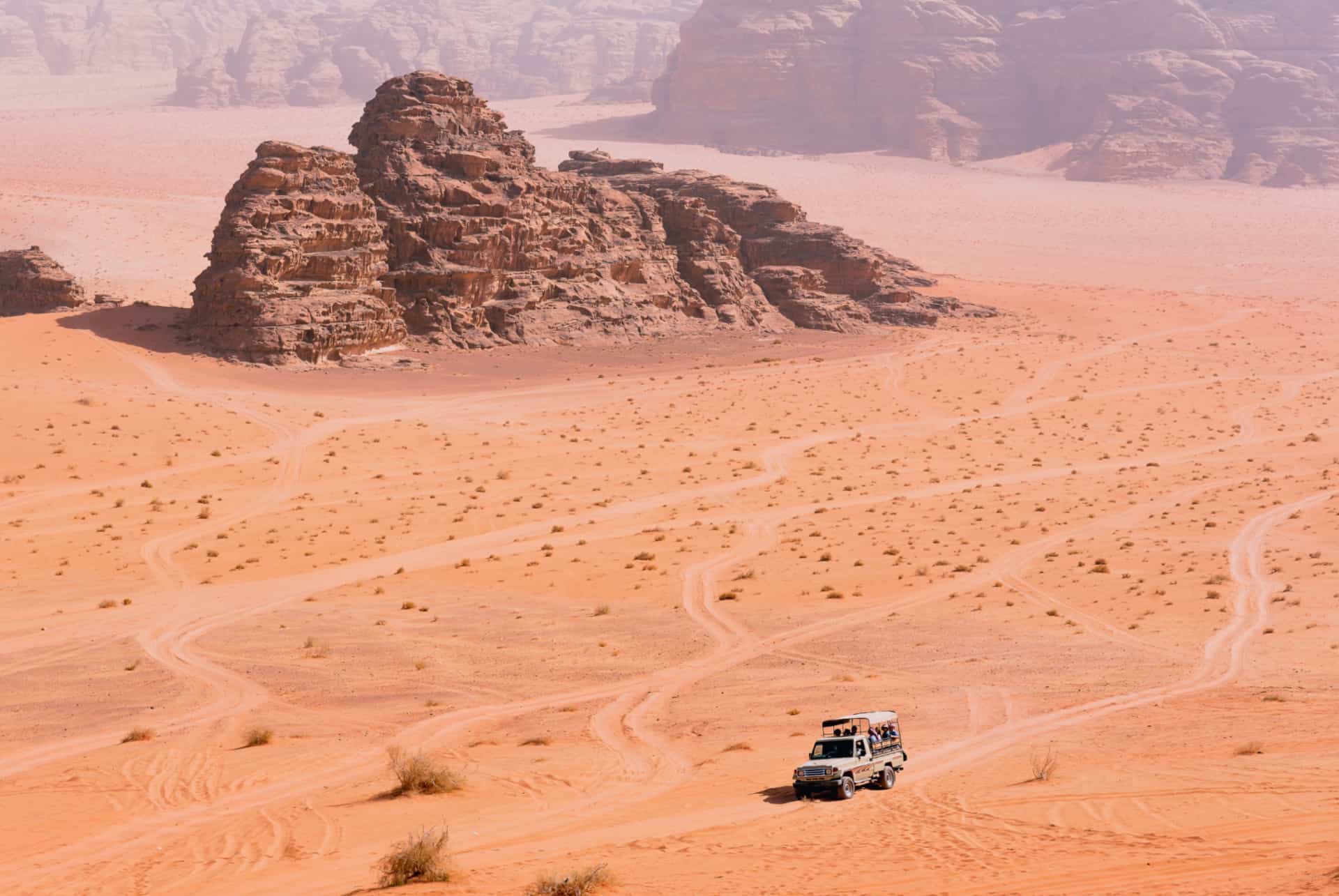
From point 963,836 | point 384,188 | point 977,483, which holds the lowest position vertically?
point 977,483

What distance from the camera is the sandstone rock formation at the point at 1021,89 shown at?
531 ft

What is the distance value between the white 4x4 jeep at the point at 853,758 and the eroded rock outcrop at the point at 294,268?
131 ft

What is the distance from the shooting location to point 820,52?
6673 inches

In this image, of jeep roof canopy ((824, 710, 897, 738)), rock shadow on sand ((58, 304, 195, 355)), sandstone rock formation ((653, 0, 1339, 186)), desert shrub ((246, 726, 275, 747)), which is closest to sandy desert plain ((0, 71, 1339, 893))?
desert shrub ((246, 726, 275, 747))

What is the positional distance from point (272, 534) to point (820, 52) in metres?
146

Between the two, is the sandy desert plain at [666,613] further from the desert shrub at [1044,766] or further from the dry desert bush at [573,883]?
the dry desert bush at [573,883]

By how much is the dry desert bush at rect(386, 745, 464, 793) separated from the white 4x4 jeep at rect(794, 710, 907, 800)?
3997mm

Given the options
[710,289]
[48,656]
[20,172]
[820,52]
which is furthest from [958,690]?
[820,52]

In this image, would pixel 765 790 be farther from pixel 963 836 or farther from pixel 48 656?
pixel 48 656

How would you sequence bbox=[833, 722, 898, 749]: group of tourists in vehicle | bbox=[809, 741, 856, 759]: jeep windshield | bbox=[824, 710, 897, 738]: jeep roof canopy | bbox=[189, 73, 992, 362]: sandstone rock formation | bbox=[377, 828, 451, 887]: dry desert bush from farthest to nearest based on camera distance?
bbox=[189, 73, 992, 362]: sandstone rock formation < bbox=[824, 710, 897, 738]: jeep roof canopy < bbox=[833, 722, 898, 749]: group of tourists in vehicle < bbox=[809, 741, 856, 759]: jeep windshield < bbox=[377, 828, 451, 887]: dry desert bush

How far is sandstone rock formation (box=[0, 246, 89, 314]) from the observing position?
58.3 metres

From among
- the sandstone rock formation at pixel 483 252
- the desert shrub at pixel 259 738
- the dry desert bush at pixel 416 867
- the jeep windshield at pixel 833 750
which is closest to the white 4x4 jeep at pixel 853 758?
the jeep windshield at pixel 833 750

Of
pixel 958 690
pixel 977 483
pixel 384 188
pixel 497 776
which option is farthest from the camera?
pixel 384 188

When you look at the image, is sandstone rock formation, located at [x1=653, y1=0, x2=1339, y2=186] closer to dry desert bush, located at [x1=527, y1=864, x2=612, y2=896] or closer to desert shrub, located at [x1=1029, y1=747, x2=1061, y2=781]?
desert shrub, located at [x1=1029, y1=747, x2=1061, y2=781]
